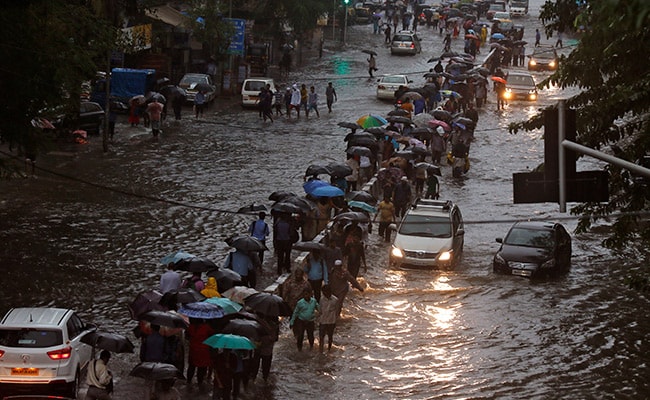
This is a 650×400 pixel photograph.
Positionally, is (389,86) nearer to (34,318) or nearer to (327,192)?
(327,192)

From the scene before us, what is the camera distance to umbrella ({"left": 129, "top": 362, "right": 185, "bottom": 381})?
1652 centimetres

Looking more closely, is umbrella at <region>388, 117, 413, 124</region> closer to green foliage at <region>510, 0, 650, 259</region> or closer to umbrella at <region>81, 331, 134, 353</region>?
green foliage at <region>510, 0, 650, 259</region>

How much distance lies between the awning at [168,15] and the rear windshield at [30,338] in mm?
43335

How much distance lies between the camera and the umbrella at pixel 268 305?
1952cm

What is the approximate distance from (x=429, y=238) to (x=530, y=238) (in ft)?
7.93

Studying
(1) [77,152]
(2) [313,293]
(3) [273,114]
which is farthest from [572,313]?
(3) [273,114]

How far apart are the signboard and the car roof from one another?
39462 millimetres

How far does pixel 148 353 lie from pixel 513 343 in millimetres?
7943

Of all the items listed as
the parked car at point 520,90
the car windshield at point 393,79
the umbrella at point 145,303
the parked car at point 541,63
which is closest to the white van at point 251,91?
the car windshield at point 393,79

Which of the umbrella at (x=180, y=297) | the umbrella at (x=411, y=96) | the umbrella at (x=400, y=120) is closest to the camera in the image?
the umbrella at (x=180, y=297)

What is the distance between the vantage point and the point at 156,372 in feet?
54.3

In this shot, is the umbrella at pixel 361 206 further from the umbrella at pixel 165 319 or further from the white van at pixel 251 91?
the white van at pixel 251 91

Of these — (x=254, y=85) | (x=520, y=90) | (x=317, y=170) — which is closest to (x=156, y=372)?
(x=317, y=170)

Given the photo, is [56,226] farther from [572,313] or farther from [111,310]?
[572,313]
